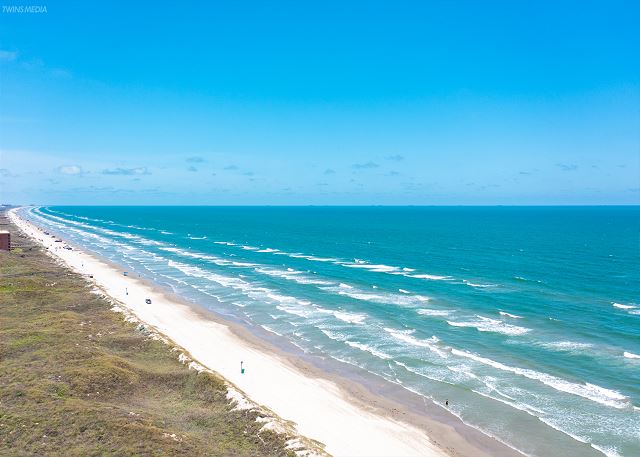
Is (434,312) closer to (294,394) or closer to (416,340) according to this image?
(416,340)

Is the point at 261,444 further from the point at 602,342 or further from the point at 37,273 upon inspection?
the point at 37,273

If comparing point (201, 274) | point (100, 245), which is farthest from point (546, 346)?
point (100, 245)

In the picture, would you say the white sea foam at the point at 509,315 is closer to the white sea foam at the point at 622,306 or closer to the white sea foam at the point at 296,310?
the white sea foam at the point at 622,306

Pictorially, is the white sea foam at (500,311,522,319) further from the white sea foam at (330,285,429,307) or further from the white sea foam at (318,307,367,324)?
the white sea foam at (318,307,367,324)

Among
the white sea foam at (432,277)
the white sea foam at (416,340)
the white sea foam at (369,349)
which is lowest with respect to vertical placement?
the white sea foam at (369,349)

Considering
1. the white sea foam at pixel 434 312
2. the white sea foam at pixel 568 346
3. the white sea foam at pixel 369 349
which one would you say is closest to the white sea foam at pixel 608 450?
the white sea foam at pixel 568 346
